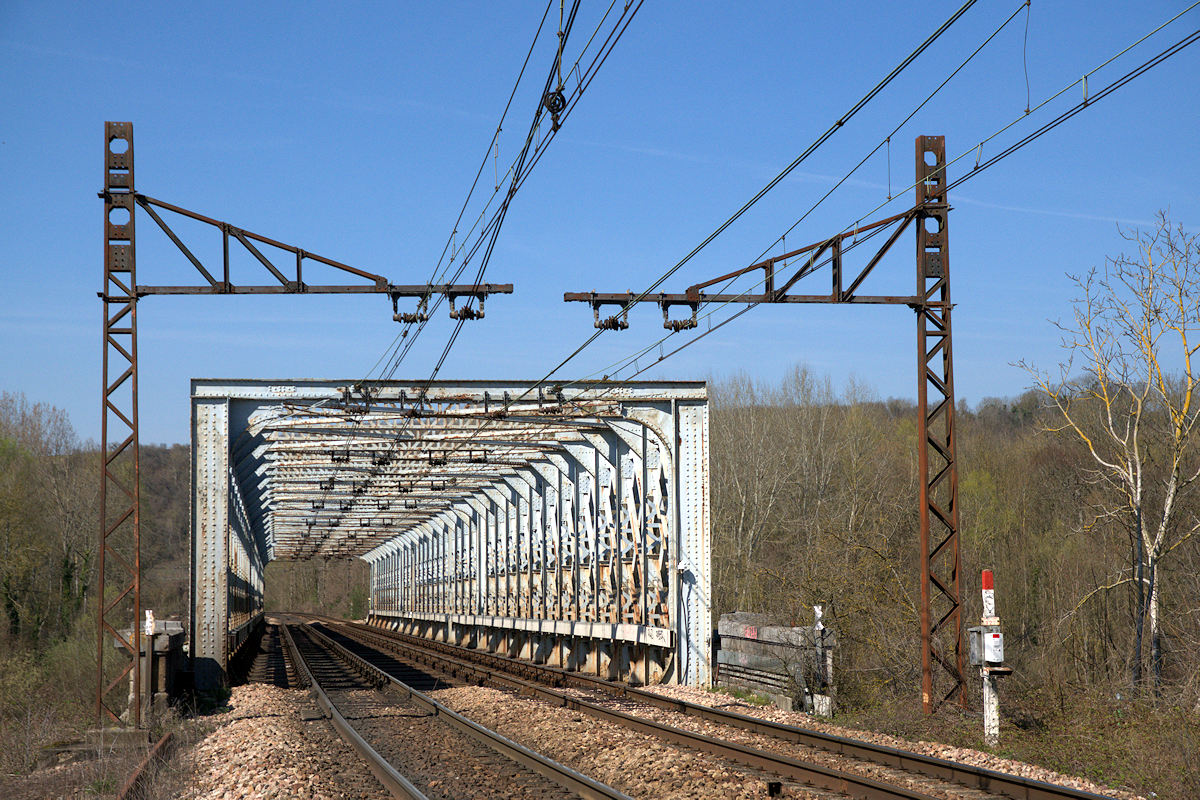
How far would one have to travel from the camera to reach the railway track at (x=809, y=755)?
8891mm

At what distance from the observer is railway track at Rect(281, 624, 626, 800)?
983 cm

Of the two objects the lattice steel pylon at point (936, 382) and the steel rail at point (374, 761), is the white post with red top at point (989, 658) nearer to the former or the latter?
the lattice steel pylon at point (936, 382)

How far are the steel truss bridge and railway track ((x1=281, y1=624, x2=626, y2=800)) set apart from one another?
3606 mm

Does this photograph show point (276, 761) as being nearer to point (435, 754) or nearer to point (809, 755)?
point (435, 754)

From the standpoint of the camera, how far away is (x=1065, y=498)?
34.2 meters

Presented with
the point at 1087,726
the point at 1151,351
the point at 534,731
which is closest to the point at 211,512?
the point at 534,731

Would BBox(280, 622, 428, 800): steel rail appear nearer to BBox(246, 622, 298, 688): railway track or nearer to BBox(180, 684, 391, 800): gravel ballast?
BBox(180, 684, 391, 800): gravel ballast

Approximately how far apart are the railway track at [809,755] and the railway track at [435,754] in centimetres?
194

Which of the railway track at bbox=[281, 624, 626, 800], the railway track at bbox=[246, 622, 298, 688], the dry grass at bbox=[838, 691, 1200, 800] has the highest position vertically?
the dry grass at bbox=[838, 691, 1200, 800]

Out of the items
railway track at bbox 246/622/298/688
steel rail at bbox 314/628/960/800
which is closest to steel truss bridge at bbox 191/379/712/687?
railway track at bbox 246/622/298/688

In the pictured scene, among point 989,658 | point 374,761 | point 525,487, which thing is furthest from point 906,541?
point 374,761

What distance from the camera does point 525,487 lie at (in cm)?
3127

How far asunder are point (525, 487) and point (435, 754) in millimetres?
19200

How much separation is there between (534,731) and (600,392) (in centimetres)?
771
